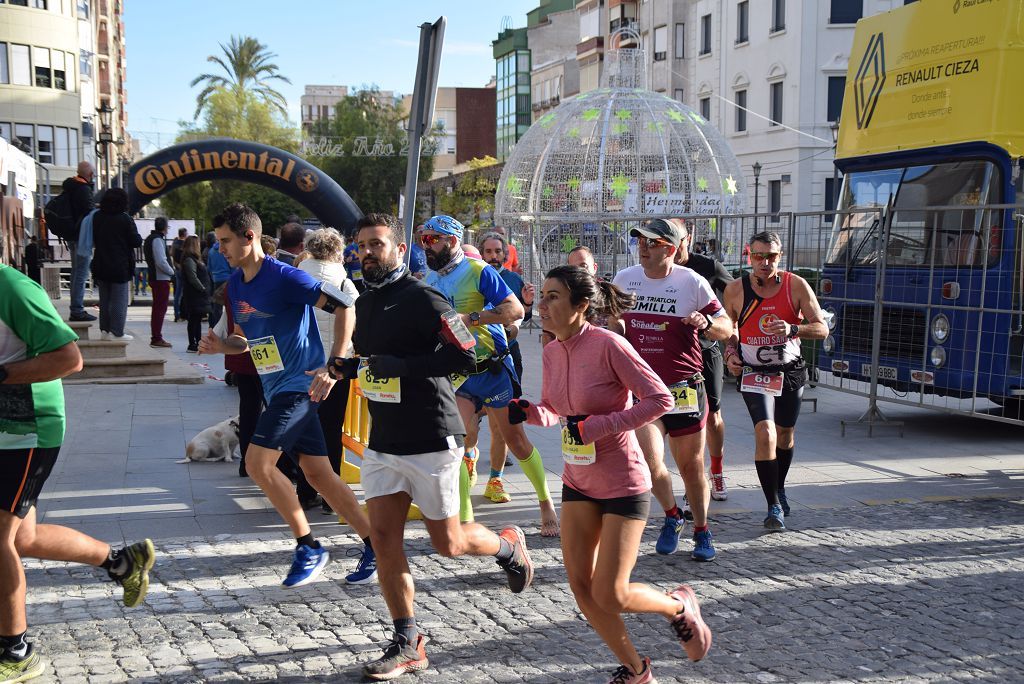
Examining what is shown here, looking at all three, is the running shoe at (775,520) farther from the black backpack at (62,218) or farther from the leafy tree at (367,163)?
the leafy tree at (367,163)

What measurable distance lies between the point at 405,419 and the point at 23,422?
1501 mm

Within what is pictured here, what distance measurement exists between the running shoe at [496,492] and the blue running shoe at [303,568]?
211cm

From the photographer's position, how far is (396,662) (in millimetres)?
4387

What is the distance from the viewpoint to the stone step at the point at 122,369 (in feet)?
43.3

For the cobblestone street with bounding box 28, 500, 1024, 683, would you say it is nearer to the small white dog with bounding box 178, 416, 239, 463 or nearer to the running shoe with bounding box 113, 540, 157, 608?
the running shoe with bounding box 113, 540, 157, 608

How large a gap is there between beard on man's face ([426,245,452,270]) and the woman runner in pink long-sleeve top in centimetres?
264

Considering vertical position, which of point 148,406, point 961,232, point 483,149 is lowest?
point 148,406

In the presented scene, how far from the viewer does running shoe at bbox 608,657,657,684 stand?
4113 millimetres

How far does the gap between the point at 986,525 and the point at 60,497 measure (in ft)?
20.3

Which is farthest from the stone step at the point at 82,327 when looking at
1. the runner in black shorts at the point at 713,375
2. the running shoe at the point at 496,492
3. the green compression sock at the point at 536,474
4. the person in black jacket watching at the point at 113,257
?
the green compression sock at the point at 536,474

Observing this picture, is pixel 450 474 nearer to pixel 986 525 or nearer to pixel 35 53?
pixel 986 525

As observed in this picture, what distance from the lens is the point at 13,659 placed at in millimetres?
4309

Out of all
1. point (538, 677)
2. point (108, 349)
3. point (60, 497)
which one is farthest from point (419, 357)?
point (108, 349)

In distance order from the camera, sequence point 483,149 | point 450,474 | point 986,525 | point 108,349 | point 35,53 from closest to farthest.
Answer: point 450,474, point 986,525, point 108,349, point 35,53, point 483,149
